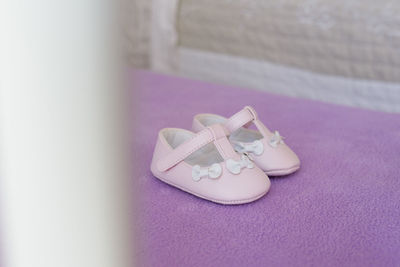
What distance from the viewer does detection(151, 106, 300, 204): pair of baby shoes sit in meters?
0.75

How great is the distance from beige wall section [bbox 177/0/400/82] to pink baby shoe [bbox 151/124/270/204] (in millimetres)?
942

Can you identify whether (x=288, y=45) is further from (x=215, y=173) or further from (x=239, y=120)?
(x=215, y=173)

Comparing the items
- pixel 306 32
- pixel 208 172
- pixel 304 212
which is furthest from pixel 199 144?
pixel 306 32

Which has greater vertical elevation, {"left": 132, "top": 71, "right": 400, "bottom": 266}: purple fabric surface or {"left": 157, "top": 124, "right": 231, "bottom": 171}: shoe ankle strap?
{"left": 157, "top": 124, "right": 231, "bottom": 171}: shoe ankle strap

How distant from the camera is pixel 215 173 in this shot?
753 millimetres

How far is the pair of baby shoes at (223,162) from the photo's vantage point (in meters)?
0.75

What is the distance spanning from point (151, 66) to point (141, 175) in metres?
1.33

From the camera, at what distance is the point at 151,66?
2127 millimetres

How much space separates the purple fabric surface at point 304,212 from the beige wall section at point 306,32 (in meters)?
0.44

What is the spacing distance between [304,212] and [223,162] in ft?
0.52

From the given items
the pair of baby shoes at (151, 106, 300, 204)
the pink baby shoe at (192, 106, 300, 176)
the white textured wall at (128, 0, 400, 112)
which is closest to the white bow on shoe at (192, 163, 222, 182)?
the pair of baby shoes at (151, 106, 300, 204)

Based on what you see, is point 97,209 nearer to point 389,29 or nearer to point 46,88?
point 46,88

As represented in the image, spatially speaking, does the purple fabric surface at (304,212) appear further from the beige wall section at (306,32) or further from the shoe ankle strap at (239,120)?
the beige wall section at (306,32)

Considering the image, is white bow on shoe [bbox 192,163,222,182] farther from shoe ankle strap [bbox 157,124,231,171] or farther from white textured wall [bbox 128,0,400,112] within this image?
white textured wall [bbox 128,0,400,112]
